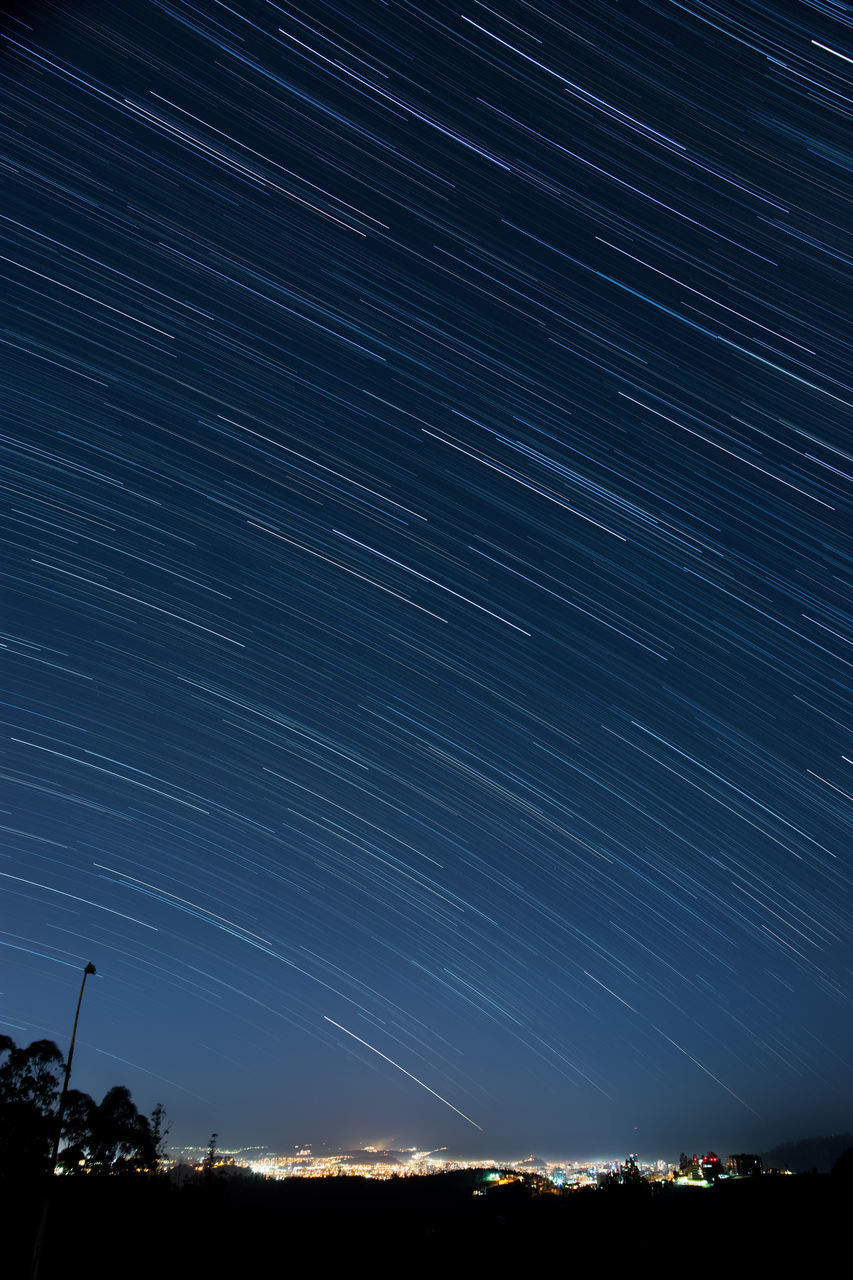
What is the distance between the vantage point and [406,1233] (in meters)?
39.5

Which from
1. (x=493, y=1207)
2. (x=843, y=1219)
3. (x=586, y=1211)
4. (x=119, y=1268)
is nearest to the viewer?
(x=119, y=1268)

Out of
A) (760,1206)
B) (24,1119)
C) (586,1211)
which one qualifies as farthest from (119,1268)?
(760,1206)

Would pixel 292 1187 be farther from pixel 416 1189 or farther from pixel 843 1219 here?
pixel 843 1219

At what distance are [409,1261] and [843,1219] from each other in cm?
1993

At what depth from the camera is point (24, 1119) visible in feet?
104

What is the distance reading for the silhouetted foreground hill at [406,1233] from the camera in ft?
90.8

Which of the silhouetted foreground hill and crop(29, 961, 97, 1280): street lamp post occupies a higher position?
crop(29, 961, 97, 1280): street lamp post

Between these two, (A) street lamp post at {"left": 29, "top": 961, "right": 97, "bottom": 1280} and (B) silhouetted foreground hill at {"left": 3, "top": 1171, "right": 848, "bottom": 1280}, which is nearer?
(A) street lamp post at {"left": 29, "top": 961, "right": 97, "bottom": 1280}

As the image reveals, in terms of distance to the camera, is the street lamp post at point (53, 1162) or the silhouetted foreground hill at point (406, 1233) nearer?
the street lamp post at point (53, 1162)

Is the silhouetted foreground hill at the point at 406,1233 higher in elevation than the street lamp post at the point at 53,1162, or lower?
lower

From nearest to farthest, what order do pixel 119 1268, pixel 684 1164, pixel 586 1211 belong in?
pixel 119 1268 → pixel 586 1211 → pixel 684 1164

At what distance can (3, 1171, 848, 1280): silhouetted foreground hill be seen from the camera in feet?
90.8

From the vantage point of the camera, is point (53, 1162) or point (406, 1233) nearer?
point (53, 1162)

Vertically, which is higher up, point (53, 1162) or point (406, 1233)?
point (53, 1162)
